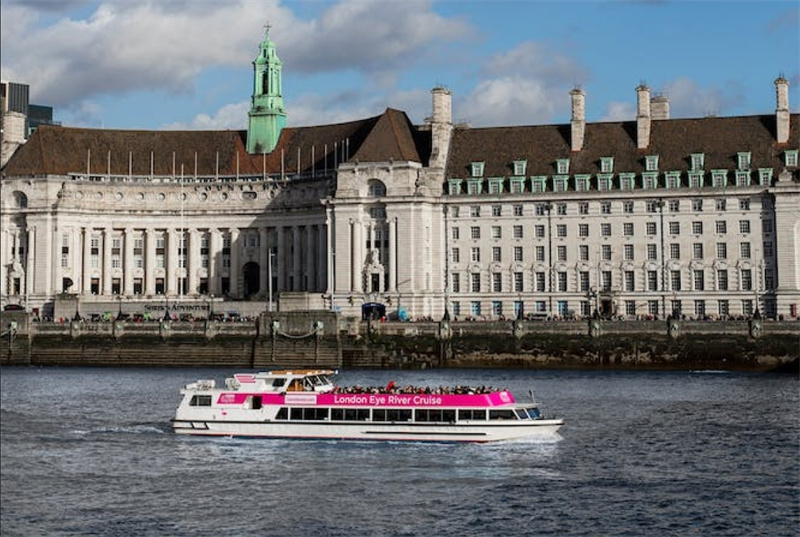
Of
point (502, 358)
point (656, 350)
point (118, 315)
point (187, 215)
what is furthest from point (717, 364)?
point (187, 215)

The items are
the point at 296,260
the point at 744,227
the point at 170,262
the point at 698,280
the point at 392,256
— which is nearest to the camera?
the point at 744,227

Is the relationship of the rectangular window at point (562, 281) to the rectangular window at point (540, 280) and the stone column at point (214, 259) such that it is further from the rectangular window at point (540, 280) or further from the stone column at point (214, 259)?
the stone column at point (214, 259)

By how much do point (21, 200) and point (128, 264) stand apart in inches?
561

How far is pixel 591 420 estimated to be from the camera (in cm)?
6856

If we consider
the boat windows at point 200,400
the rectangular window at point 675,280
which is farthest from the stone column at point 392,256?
the boat windows at point 200,400

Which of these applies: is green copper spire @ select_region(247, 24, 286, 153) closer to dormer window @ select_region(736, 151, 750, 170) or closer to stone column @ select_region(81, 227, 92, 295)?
stone column @ select_region(81, 227, 92, 295)

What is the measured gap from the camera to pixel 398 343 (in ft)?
360

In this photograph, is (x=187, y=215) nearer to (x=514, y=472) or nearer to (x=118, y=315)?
(x=118, y=315)

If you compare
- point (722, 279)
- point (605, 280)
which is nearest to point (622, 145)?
point (605, 280)

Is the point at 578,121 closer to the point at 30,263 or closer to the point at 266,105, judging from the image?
the point at 266,105

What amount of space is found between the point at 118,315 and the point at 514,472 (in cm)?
8411

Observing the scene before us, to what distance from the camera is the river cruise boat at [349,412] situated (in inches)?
2416

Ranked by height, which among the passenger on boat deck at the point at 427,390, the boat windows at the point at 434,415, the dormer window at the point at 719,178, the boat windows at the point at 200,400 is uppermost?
the dormer window at the point at 719,178

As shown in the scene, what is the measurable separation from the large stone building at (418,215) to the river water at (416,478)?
45188 mm
